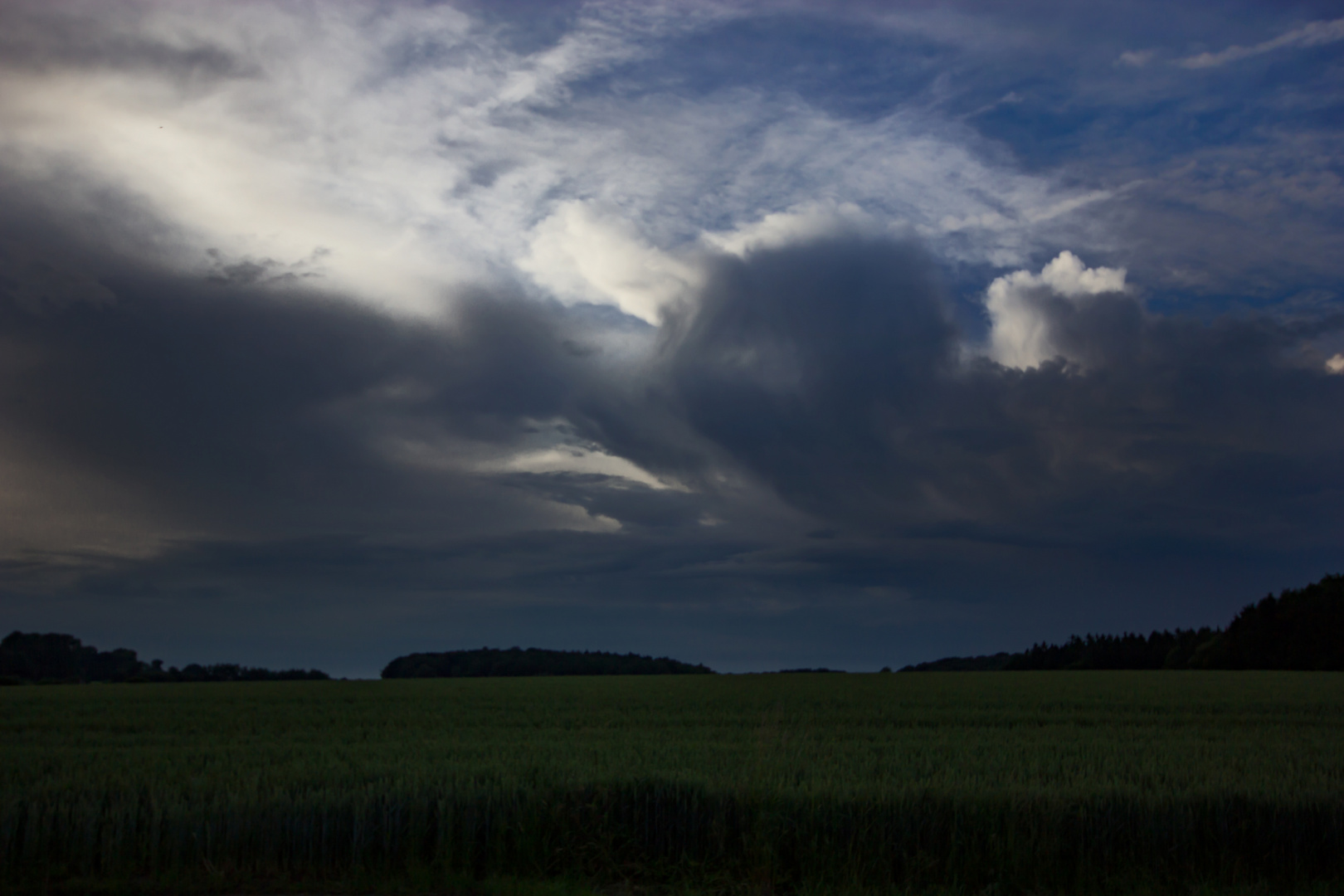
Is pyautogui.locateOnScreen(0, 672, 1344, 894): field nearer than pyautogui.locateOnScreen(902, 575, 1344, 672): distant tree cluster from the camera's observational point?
Yes

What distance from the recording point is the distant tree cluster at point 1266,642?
296ft

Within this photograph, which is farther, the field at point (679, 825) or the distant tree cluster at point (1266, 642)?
the distant tree cluster at point (1266, 642)

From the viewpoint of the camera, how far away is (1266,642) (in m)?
96.8

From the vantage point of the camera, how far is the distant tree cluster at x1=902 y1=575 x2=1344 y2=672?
3556 inches

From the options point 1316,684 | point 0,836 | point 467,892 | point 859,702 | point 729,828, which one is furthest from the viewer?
point 1316,684

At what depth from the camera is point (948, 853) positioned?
31.8 feet

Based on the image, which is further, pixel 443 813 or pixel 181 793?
pixel 181 793

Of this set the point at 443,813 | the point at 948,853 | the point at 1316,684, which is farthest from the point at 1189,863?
the point at 1316,684

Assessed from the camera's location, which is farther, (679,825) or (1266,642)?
(1266,642)

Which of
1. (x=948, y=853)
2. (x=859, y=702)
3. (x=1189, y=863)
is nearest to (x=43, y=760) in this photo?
(x=948, y=853)

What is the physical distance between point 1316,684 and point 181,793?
165 feet

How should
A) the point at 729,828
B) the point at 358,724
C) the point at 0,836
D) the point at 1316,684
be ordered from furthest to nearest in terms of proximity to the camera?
the point at 1316,684 < the point at 358,724 < the point at 729,828 < the point at 0,836

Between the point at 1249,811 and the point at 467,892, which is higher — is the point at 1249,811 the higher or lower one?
the higher one

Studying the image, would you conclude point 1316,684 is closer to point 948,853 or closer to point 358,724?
point 948,853
